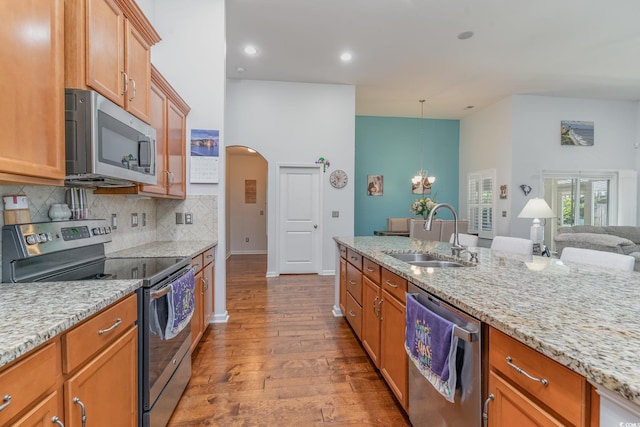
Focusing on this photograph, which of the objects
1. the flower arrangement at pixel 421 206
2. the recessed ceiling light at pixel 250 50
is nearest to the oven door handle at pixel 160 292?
the recessed ceiling light at pixel 250 50

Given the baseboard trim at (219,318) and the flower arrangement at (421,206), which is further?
the flower arrangement at (421,206)

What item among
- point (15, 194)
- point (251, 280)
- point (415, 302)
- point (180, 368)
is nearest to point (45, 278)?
point (15, 194)

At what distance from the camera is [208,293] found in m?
2.79

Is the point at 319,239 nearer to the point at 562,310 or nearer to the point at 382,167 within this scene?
the point at 382,167

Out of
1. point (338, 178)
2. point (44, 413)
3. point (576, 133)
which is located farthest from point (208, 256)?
point (576, 133)

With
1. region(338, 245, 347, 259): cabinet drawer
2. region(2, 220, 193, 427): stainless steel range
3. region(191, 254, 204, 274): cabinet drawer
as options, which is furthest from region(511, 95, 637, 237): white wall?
region(2, 220, 193, 427): stainless steel range

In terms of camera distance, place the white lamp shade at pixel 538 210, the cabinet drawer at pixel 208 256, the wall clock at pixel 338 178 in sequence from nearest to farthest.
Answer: the cabinet drawer at pixel 208 256, the white lamp shade at pixel 538 210, the wall clock at pixel 338 178

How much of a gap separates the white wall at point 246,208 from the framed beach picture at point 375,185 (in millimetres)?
2639

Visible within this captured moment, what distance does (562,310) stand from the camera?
0.95 meters

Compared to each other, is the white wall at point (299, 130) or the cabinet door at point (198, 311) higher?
the white wall at point (299, 130)

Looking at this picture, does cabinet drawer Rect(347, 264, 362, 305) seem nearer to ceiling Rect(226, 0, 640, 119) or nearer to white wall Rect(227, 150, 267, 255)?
ceiling Rect(226, 0, 640, 119)

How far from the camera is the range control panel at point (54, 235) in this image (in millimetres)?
1334

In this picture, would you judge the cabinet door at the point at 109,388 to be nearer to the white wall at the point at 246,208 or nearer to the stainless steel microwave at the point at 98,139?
the stainless steel microwave at the point at 98,139

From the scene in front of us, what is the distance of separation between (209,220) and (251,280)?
2014mm
